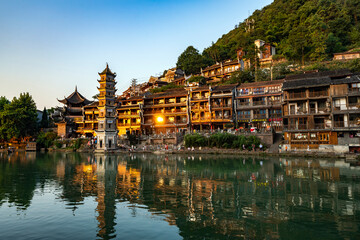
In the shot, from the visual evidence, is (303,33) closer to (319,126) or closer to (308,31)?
(308,31)

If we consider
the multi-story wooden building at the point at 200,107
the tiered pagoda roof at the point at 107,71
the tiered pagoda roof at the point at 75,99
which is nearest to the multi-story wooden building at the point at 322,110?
the multi-story wooden building at the point at 200,107

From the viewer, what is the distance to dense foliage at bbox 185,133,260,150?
4344cm

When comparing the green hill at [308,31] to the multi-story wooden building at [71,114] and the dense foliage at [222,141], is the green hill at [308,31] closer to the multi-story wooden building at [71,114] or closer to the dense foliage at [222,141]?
the dense foliage at [222,141]

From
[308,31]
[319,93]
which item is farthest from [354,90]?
[308,31]

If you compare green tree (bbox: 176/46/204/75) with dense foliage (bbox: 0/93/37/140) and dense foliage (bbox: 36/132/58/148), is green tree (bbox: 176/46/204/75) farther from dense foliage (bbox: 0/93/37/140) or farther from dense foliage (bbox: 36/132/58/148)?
dense foliage (bbox: 0/93/37/140)

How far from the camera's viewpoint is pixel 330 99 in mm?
38625

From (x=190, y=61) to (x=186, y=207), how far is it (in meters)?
81.6

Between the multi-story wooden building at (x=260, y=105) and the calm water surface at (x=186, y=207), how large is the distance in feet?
91.6

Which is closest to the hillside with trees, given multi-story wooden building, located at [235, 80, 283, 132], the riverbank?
multi-story wooden building, located at [235, 80, 283, 132]

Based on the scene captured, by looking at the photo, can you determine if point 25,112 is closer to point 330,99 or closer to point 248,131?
point 248,131

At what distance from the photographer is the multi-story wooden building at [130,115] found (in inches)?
2657

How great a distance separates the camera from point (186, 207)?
548 inches

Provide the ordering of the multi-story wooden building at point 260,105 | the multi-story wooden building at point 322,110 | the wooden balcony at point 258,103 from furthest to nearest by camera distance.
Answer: the wooden balcony at point 258,103, the multi-story wooden building at point 260,105, the multi-story wooden building at point 322,110

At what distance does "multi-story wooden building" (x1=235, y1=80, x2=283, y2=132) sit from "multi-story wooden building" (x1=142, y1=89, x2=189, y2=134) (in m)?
14.1
